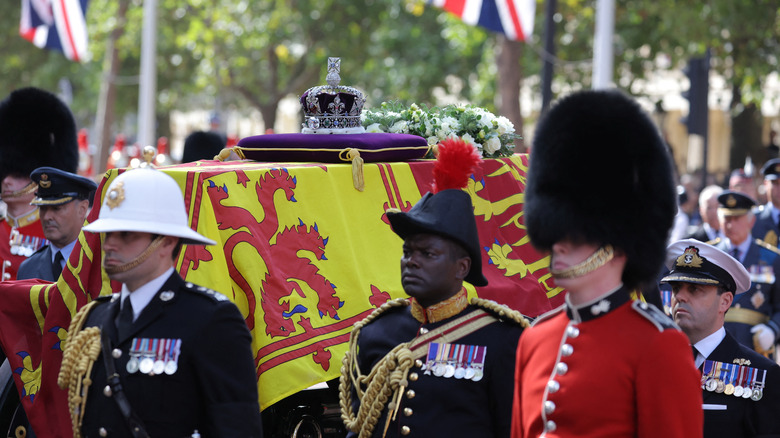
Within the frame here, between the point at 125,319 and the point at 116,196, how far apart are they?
399mm

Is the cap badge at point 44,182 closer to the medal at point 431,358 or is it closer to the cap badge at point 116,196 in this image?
the cap badge at point 116,196

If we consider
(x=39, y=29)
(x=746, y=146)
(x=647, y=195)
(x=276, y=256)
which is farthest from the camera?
(x=746, y=146)

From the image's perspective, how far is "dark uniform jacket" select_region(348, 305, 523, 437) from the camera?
391cm

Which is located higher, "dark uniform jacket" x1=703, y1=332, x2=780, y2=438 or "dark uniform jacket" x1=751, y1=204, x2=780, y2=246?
"dark uniform jacket" x1=751, y1=204, x2=780, y2=246

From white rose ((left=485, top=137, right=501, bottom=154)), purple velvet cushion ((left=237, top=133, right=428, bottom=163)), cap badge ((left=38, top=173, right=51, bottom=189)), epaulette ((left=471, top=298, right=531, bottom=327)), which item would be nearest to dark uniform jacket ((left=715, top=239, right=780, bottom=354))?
white rose ((left=485, top=137, right=501, bottom=154))

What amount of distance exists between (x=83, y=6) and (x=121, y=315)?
15005 millimetres

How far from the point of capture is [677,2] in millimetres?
18031

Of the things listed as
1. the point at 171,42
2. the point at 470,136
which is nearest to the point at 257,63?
the point at 171,42

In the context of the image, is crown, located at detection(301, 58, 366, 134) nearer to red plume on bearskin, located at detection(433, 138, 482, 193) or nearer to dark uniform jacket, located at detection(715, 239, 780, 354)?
red plume on bearskin, located at detection(433, 138, 482, 193)

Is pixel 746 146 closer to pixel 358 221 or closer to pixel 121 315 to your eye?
pixel 358 221

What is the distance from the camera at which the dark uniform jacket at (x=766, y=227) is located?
9086 millimetres

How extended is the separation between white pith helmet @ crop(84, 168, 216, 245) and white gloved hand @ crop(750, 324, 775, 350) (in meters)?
4.87

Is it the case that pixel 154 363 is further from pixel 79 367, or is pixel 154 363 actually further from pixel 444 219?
pixel 444 219

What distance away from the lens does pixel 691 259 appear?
15.7 feet
